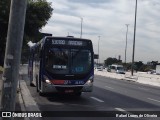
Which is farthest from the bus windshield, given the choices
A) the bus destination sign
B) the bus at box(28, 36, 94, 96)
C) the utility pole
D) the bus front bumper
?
the utility pole

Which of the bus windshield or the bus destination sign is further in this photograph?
the bus destination sign

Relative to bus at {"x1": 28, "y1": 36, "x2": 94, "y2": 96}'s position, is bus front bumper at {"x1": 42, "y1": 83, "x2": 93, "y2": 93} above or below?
below

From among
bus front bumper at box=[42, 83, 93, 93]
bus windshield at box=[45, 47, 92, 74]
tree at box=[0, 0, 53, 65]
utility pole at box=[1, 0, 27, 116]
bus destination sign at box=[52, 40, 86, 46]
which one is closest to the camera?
utility pole at box=[1, 0, 27, 116]

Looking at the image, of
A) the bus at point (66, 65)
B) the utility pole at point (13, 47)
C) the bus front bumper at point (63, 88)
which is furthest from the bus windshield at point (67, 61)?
the utility pole at point (13, 47)

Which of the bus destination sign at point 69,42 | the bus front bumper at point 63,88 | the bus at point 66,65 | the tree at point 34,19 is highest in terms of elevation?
the tree at point 34,19

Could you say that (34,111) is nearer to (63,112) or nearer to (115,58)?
(63,112)

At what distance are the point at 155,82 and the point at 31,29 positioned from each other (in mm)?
18508

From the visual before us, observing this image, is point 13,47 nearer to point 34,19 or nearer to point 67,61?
A: point 67,61

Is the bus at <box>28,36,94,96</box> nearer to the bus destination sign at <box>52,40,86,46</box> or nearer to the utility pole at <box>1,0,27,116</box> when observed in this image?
the bus destination sign at <box>52,40,86,46</box>

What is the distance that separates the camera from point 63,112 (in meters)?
12.9

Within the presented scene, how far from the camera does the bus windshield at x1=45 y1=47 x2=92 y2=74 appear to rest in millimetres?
16672

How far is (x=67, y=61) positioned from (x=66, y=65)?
7.2 inches

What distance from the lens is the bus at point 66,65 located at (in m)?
16.5

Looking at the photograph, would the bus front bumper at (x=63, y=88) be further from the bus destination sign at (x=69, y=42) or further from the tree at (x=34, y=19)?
the tree at (x=34, y=19)
